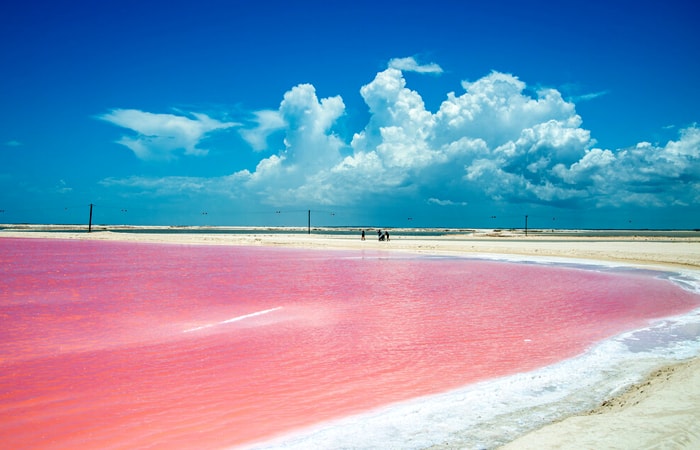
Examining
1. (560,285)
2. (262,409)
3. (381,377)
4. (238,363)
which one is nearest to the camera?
(262,409)

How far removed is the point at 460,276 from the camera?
24391mm

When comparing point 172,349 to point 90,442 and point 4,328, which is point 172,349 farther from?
point 4,328

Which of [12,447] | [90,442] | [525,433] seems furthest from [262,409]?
[525,433]

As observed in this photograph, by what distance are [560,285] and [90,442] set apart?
1934 cm

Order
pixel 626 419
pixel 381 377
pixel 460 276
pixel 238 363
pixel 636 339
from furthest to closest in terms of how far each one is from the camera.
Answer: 1. pixel 460 276
2. pixel 636 339
3. pixel 238 363
4. pixel 381 377
5. pixel 626 419

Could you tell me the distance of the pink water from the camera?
630 cm

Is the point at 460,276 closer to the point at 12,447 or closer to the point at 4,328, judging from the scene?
the point at 4,328

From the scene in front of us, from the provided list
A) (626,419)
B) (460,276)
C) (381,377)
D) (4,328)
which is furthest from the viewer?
(460,276)

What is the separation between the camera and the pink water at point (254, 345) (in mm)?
6305

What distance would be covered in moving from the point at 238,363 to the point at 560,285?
1622cm

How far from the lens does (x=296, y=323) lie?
12555 mm

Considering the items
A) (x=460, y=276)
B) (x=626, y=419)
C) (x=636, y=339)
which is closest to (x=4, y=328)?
(x=626, y=419)

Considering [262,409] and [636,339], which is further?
[636,339]

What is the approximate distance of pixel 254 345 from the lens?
10.2 m
